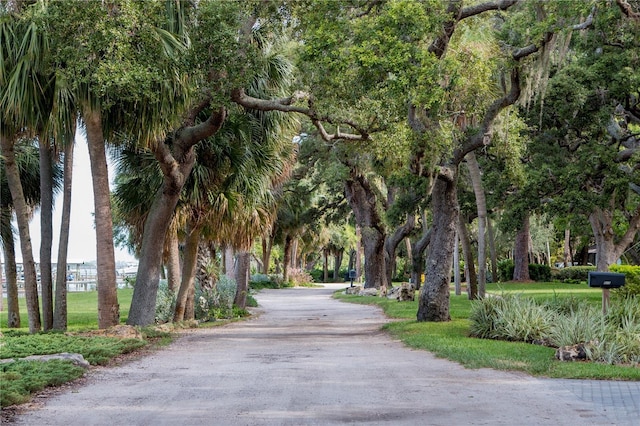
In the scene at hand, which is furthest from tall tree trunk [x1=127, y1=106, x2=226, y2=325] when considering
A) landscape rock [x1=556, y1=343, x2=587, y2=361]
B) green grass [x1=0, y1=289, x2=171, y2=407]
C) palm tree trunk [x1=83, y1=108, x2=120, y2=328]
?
landscape rock [x1=556, y1=343, x2=587, y2=361]

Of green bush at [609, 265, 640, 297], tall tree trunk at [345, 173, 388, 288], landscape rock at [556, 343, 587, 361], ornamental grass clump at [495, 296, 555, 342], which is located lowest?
landscape rock at [556, 343, 587, 361]

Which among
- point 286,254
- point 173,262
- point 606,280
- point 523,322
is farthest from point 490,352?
point 286,254

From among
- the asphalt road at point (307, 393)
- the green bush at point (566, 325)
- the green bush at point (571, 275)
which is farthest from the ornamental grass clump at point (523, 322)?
the green bush at point (571, 275)

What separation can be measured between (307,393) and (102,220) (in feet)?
26.4

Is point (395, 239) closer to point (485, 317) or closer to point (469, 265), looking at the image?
point (469, 265)

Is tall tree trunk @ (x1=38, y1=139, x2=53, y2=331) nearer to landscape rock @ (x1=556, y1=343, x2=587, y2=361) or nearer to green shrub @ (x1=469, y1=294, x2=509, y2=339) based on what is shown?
green shrub @ (x1=469, y1=294, x2=509, y2=339)

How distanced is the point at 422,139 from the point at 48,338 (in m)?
8.57

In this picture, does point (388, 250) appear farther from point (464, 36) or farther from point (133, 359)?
point (133, 359)

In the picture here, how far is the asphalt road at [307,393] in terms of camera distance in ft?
24.9

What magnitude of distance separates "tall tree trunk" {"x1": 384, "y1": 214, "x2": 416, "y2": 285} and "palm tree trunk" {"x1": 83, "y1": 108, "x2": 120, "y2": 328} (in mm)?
21919

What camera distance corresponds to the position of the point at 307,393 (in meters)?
9.10

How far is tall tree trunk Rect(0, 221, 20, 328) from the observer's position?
22.8 metres

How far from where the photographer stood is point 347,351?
45.9 feet

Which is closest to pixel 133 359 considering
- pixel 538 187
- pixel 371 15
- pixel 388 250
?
pixel 371 15
